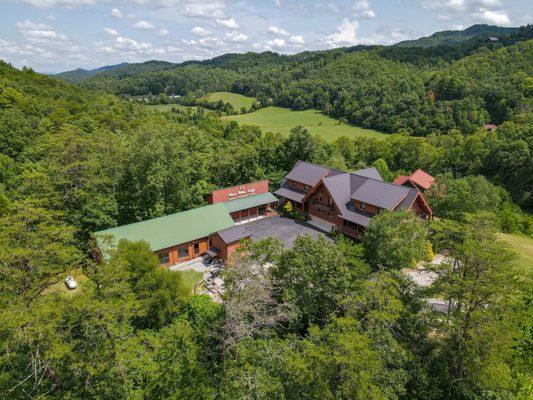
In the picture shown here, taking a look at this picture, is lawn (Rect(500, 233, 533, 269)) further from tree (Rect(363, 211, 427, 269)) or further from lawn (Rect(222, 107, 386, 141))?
lawn (Rect(222, 107, 386, 141))

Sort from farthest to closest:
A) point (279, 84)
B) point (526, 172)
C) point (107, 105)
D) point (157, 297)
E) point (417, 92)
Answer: point (279, 84), point (417, 92), point (107, 105), point (526, 172), point (157, 297)

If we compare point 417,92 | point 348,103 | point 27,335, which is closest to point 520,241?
point 27,335

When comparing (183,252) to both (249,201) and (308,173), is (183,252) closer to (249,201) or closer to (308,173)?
(249,201)

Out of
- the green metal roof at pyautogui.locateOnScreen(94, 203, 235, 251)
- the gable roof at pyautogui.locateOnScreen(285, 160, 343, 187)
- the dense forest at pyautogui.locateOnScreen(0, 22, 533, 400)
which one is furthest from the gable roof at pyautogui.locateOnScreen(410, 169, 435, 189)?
the green metal roof at pyautogui.locateOnScreen(94, 203, 235, 251)

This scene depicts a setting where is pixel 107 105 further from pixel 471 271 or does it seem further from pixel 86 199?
pixel 471 271

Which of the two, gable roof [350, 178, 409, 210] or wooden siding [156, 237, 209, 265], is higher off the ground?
gable roof [350, 178, 409, 210]

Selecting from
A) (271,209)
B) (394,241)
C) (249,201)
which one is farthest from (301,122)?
(394,241)

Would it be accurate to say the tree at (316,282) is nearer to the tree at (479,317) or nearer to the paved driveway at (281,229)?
the tree at (479,317)
